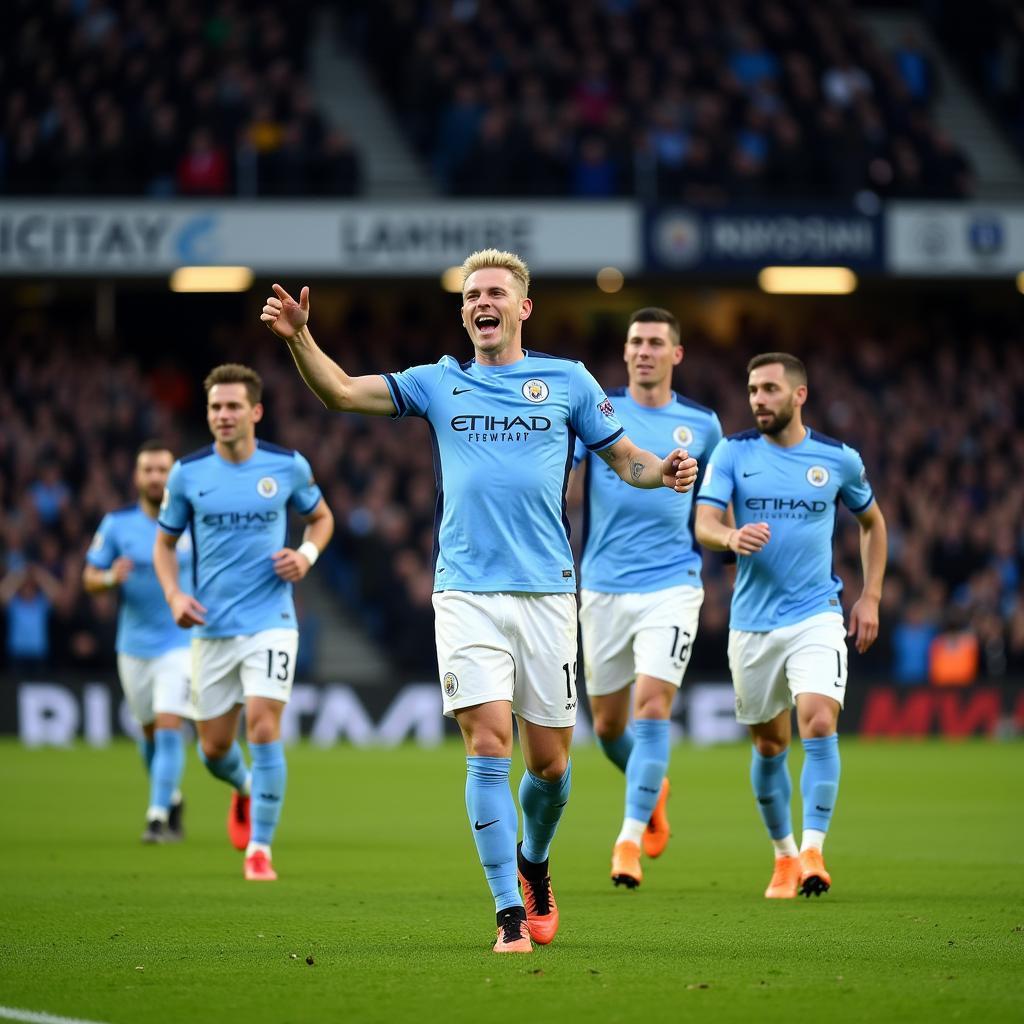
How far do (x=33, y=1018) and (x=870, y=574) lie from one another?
5.50 metres

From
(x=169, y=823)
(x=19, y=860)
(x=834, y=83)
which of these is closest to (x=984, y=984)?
(x=19, y=860)

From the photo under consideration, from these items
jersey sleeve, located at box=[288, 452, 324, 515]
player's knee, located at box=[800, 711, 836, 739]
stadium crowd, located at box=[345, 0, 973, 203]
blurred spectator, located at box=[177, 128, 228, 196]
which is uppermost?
stadium crowd, located at box=[345, 0, 973, 203]

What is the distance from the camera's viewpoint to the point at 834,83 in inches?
1183

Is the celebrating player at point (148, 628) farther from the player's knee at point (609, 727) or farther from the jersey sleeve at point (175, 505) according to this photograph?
the player's knee at point (609, 727)

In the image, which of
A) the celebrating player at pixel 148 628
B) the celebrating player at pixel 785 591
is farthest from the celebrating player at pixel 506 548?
the celebrating player at pixel 148 628

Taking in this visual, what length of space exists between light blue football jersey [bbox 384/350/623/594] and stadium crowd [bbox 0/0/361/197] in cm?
1967

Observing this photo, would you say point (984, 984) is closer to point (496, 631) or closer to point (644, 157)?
point (496, 631)

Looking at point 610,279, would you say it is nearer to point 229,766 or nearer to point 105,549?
Result: point 105,549

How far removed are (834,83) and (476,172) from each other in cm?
633

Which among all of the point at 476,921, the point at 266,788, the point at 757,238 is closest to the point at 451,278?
the point at 757,238

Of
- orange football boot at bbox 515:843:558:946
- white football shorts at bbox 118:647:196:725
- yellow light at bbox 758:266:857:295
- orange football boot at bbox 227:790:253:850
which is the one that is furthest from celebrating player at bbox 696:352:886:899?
yellow light at bbox 758:266:857:295

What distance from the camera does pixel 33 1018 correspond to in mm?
6043

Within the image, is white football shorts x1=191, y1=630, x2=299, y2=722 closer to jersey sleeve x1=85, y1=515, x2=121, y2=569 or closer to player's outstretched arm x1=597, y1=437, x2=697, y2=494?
jersey sleeve x1=85, y1=515, x2=121, y2=569

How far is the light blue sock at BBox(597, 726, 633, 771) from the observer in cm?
1120
